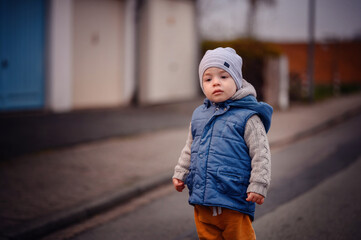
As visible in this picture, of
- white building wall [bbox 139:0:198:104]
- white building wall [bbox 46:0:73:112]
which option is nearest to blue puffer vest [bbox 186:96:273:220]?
white building wall [bbox 46:0:73:112]

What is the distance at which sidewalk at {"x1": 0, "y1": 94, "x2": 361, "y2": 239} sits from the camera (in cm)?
463

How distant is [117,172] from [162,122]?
454 cm

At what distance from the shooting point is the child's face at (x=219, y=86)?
114 inches

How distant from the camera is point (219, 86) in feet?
9.48

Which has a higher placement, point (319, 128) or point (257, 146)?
point (257, 146)

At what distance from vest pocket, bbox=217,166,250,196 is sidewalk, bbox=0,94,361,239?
2179 millimetres

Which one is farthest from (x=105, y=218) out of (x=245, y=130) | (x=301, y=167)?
(x=301, y=167)

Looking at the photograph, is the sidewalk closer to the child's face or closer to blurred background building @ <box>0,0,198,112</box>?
blurred background building @ <box>0,0,198,112</box>

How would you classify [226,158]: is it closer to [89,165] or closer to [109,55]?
[89,165]

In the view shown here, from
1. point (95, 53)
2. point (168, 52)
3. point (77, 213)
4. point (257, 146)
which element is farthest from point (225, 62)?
point (168, 52)

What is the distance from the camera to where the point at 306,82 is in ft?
56.3

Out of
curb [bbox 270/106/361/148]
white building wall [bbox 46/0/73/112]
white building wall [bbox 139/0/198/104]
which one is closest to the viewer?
curb [bbox 270/106/361/148]

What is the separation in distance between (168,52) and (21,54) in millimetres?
5867

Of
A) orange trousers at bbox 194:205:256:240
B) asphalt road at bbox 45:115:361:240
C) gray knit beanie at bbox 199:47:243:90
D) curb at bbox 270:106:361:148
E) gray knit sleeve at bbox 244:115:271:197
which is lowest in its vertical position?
curb at bbox 270:106:361:148
